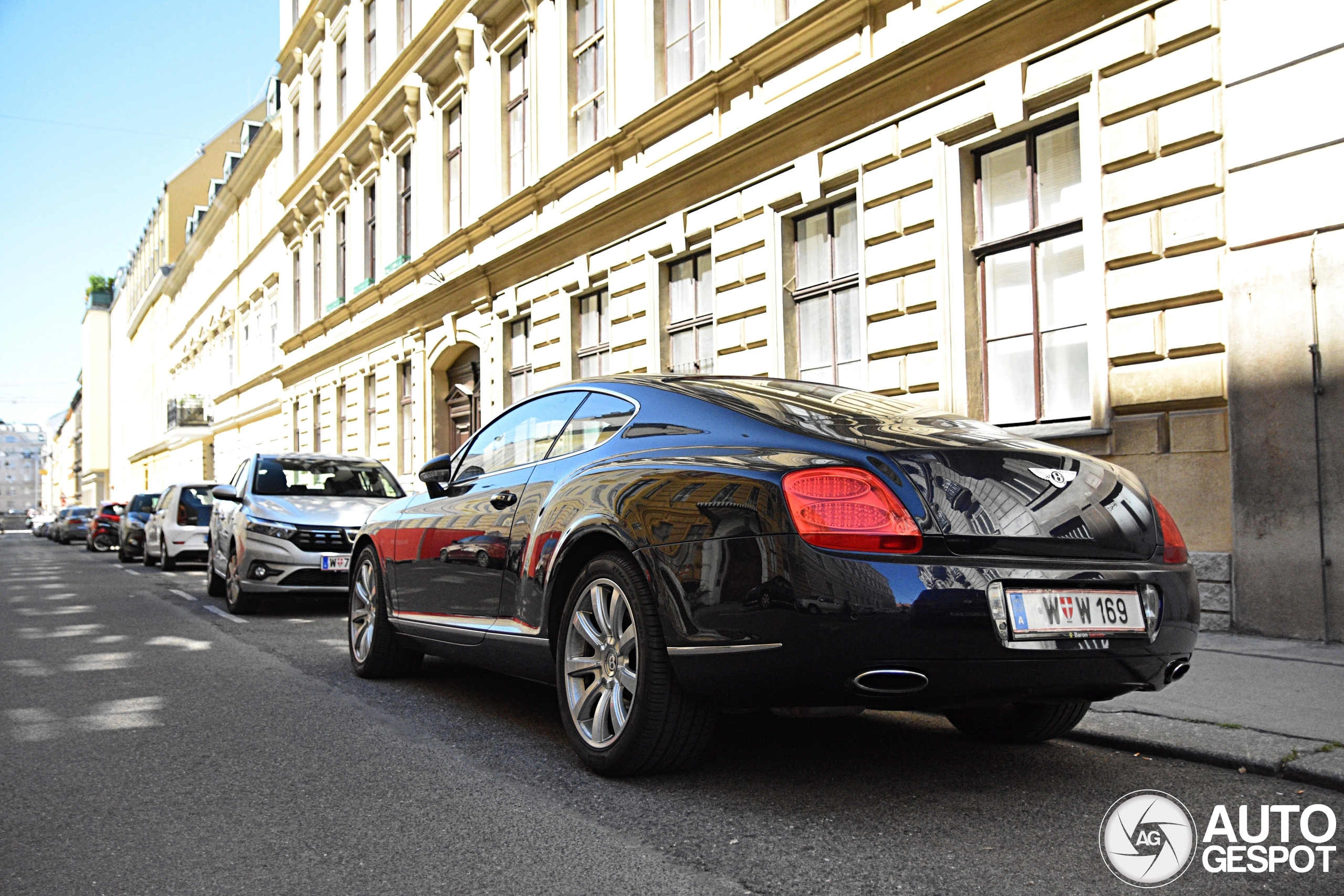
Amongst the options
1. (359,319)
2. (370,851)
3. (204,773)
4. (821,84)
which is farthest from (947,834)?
(359,319)

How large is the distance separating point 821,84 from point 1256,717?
8036mm

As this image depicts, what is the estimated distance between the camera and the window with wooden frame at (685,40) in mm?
13766

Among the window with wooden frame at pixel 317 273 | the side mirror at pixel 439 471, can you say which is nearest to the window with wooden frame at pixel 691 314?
the side mirror at pixel 439 471

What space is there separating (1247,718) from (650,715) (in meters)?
2.74

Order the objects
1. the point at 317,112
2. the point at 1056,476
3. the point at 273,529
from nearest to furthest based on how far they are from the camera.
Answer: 1. the point at 1056,476
2. the point at 273,529
3. the point at 317,112

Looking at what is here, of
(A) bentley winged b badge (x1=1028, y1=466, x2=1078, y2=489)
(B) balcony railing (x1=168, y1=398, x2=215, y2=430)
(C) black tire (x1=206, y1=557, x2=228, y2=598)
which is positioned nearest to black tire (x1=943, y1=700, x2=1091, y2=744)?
(A) bentley winged b badge (x1=1028, y1=466, x2=1078, y2=489)

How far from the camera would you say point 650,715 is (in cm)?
375

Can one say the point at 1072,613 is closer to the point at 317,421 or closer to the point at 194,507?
the point at 194,507

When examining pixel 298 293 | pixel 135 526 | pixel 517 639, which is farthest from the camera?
pixel 298 293

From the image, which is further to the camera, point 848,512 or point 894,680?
point 848,512

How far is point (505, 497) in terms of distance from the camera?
4.97 m

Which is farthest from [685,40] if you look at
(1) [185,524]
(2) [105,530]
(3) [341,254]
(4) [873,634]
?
(2) [105,530]

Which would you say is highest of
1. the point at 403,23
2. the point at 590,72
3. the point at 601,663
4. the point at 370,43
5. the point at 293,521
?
the point at 370,43

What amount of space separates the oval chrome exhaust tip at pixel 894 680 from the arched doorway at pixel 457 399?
667 inches
